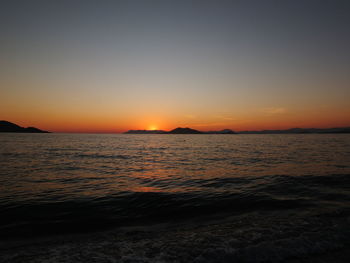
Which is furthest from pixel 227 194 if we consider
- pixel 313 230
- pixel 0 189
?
pixel 0 189

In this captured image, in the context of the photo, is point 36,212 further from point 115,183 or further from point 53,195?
point 115,183

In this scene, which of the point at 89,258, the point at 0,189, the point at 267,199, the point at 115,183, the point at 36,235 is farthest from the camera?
the point at 115,183

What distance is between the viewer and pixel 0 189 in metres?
12.1

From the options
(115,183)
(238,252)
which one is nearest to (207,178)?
(115,183)

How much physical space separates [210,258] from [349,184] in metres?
13.7

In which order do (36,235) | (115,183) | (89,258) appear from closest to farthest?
(89,258), (36,235), (115,183)

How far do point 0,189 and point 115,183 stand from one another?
6982 mm

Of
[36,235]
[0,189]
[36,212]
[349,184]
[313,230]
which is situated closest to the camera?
[313,230]

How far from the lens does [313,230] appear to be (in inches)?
249

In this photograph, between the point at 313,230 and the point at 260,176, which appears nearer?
the point at 313,230

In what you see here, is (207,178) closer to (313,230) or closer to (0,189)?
(313,230)

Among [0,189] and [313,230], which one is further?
[0,189]

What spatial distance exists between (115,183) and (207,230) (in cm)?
967

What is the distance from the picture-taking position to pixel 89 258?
4879 mm
